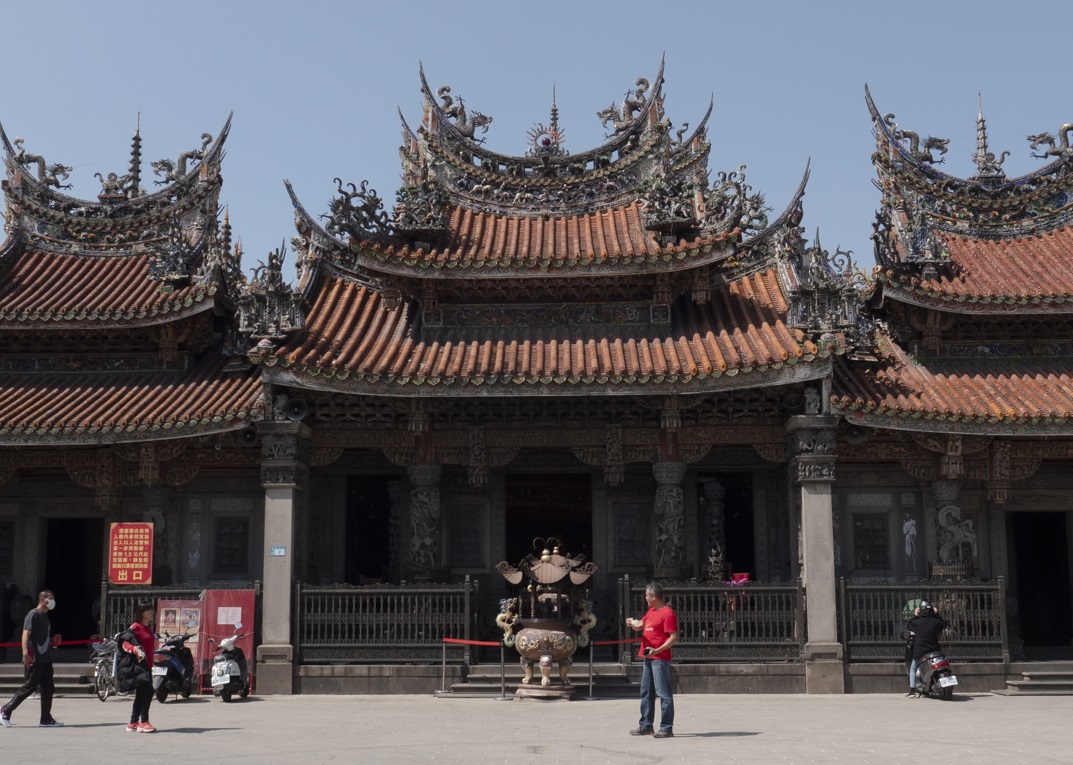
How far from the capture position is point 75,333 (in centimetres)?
1981

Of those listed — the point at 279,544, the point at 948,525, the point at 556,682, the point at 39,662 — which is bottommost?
the point at 556,682

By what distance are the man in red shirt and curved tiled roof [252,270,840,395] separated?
5546 mm

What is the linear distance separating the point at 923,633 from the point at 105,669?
11.2 metres

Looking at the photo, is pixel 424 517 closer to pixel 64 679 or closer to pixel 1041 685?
pixel 64 679

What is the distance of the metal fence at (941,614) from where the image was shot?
1705cm

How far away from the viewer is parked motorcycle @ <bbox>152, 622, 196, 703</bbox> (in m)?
15.9

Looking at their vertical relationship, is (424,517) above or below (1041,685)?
above

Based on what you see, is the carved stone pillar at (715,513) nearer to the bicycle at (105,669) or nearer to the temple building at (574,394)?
the temple building at (574,394)

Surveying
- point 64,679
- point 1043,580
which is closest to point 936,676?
point 1043,580

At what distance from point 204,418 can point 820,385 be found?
9176 mm

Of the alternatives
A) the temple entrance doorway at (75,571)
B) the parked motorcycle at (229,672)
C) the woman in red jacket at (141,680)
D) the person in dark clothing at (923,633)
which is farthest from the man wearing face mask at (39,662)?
the person in dark clothing at (923,633)

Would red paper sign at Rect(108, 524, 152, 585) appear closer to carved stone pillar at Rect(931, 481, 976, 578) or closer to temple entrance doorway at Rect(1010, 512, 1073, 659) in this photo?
carved stone pillar at Rect(931, 481, 976, 578)

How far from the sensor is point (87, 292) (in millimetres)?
20797

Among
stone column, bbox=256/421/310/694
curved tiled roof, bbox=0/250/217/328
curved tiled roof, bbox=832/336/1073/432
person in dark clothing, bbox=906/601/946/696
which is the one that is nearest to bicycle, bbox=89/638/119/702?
stone column, bbox=256/421/310/694
